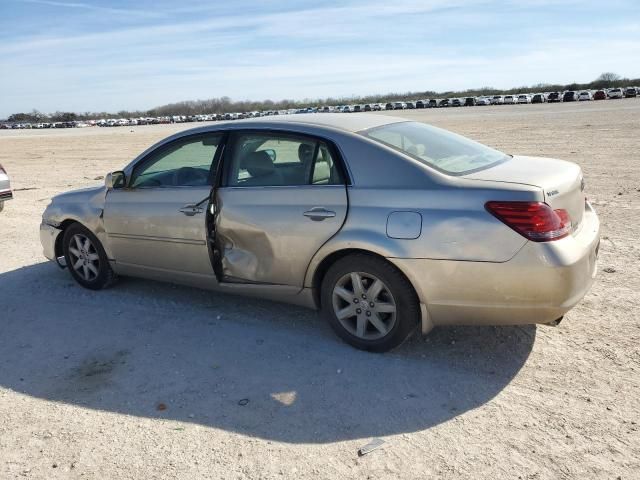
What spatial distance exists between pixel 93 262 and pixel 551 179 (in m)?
4.33

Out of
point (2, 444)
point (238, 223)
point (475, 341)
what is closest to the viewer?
point (2, 444)

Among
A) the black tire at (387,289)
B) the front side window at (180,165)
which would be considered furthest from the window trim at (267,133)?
the black tire at (387,289)

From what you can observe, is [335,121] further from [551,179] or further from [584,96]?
[584,96]

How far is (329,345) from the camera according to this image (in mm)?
4383

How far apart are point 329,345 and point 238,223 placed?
1.18 m

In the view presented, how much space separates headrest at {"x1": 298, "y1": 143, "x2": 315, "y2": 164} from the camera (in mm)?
4379

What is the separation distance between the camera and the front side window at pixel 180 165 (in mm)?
4922

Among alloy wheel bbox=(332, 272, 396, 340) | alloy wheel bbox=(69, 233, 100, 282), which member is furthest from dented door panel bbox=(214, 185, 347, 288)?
alloy wheel bbox=(69, 233, 100, 282)

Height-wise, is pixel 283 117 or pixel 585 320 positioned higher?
pixel 283 117

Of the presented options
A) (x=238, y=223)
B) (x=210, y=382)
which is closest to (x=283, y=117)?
(x=238, y=223)

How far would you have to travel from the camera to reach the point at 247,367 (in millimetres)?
4121

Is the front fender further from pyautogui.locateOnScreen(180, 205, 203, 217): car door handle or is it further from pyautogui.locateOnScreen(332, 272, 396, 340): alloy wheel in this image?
pyautogui.locateOnScreen(332, 272, 396, 340): alloy wheel

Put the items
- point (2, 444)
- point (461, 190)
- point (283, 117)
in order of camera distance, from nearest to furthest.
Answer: point (2, 444) → point (461, 190) → point (283, 117)

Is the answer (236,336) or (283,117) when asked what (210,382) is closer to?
(236,336)
